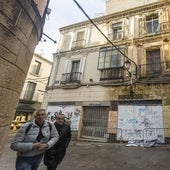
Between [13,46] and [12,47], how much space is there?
30 mm

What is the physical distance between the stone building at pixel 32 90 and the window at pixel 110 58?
31.4 feet

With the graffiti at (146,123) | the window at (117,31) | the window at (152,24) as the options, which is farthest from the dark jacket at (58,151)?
the window at (117,31)

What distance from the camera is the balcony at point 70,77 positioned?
1485 cm

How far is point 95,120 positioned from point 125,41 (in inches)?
274

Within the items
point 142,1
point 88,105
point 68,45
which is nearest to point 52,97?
point 88,105

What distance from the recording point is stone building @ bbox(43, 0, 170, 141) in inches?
444

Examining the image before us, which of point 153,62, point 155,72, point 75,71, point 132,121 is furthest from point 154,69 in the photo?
point 75,71

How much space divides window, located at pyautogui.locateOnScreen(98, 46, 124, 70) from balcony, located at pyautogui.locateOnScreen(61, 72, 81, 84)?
2236 mm

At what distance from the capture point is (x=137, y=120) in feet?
37.2

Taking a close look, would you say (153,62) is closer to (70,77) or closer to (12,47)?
(70,77)

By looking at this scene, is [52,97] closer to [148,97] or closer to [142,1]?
[148,97]

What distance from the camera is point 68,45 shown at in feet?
56.9

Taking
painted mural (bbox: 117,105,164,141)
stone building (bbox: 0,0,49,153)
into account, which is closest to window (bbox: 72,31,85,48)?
painted mural (bbox: 117,105,164,141)

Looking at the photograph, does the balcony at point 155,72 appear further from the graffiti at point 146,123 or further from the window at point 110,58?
the graffiti at point 146,123
